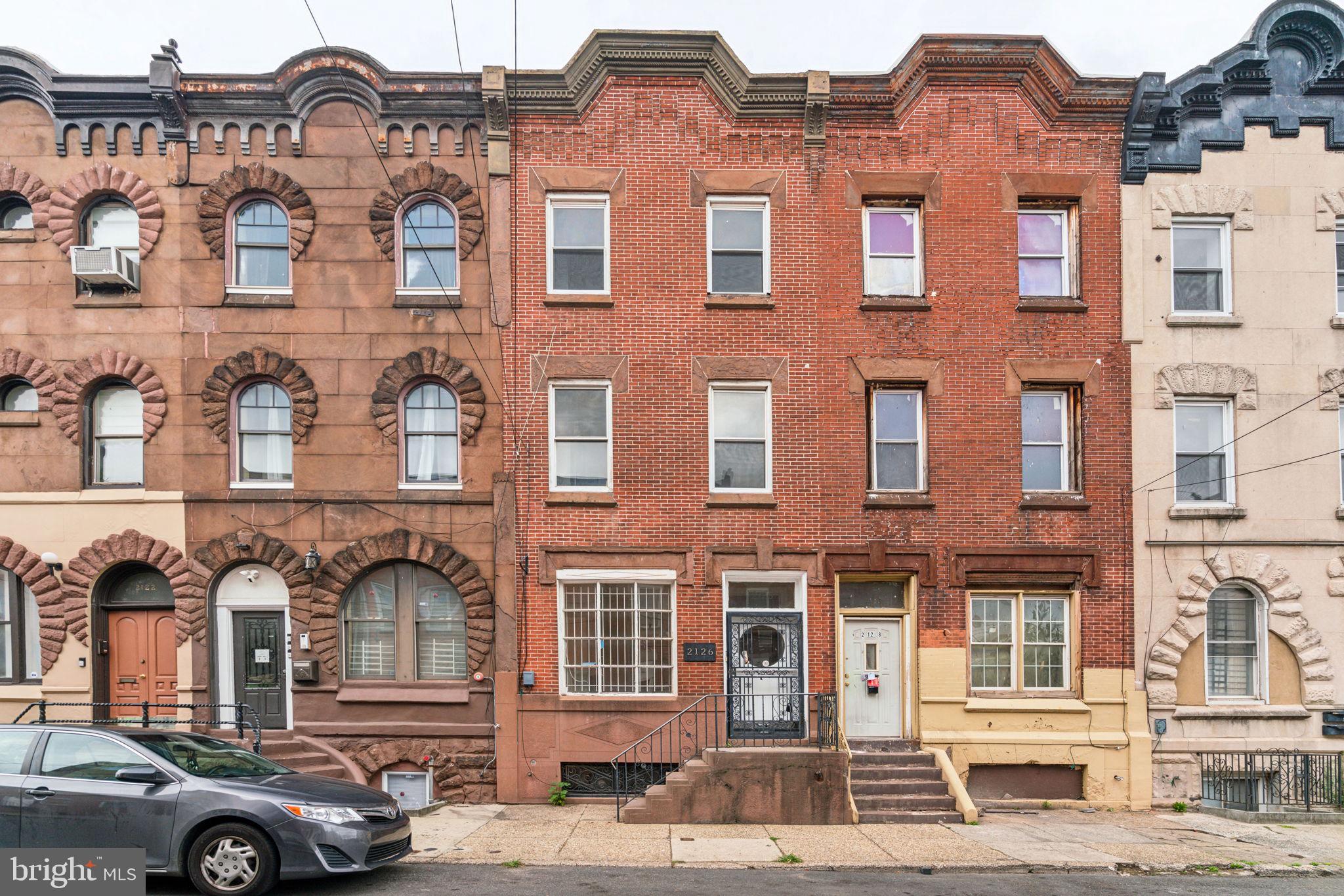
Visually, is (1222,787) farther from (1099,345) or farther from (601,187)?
(601,187)

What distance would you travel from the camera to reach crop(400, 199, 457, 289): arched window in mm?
14000

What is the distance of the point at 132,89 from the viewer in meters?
13.6

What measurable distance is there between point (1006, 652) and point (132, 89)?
52.4 feet

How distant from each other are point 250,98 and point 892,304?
34.3 ft

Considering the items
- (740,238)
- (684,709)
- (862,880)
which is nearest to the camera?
(862,880)

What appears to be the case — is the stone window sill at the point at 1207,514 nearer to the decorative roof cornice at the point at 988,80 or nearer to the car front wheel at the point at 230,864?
the decorative roof cornice at the point at 988,80

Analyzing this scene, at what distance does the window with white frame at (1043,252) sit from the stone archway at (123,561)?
13.6m

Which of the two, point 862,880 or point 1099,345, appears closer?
point 862,880

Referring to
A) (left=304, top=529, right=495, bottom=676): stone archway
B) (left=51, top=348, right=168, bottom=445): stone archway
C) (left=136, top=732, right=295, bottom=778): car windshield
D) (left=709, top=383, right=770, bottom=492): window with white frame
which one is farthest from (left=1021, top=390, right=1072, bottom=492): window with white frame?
(left=51, top=348, right=168, bottom=445): stone archway

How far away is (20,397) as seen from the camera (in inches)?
548

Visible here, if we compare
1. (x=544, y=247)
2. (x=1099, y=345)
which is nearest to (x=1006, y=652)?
(x=1099, y=345)

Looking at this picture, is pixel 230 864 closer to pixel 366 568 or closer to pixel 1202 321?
pixel 366 568

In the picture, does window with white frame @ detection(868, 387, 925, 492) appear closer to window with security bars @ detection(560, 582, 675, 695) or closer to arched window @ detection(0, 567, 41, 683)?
window with security bars @ detection(560, 582, 675, 695)

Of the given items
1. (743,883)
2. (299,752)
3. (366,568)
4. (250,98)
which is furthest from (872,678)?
(250,98)
